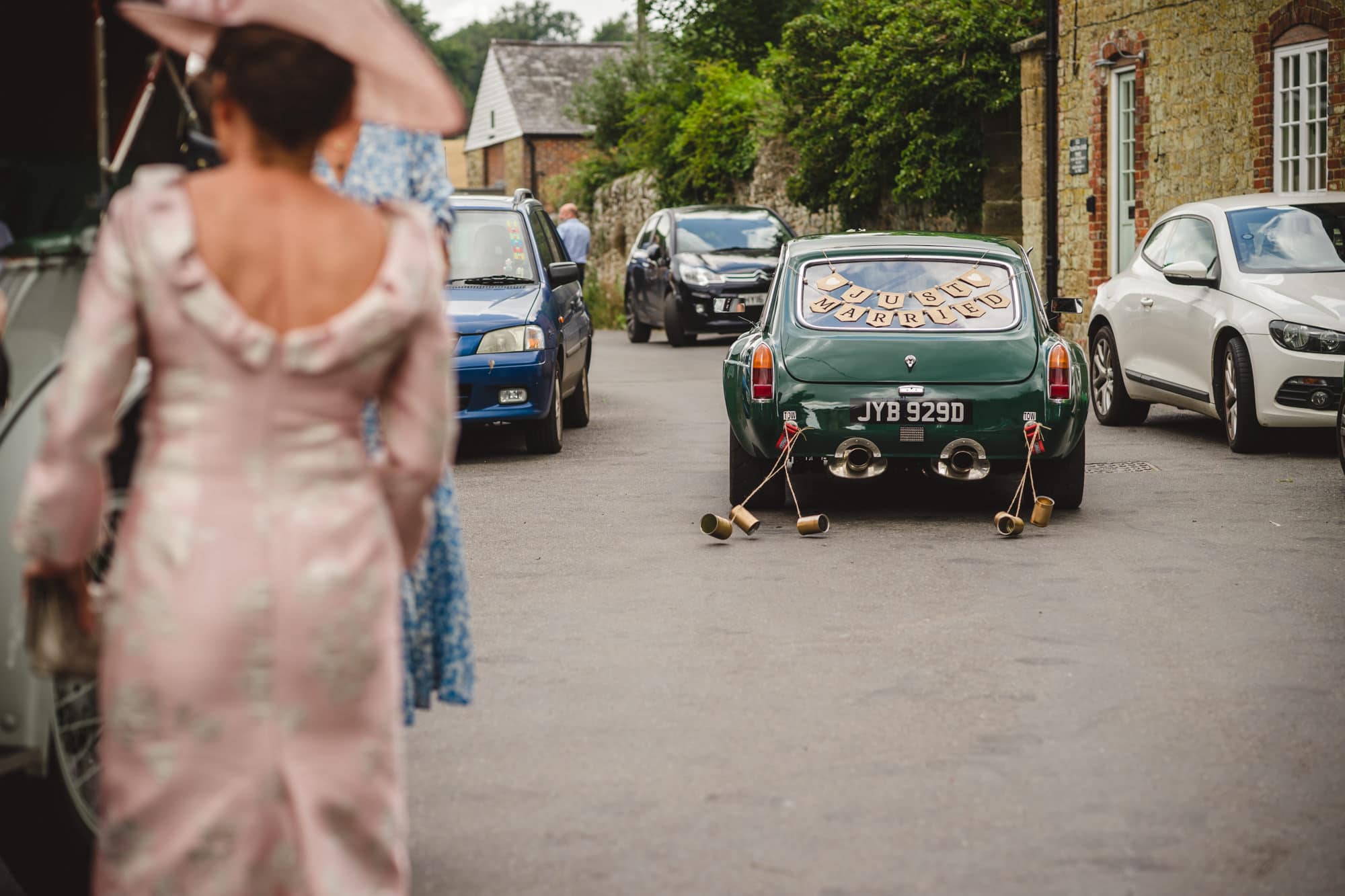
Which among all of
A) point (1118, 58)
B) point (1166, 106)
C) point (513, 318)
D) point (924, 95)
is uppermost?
point (1118, 58)

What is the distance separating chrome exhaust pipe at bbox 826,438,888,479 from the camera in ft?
29.9

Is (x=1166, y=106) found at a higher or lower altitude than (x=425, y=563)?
higher

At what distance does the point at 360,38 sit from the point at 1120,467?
9.20m

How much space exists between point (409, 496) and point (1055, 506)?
728 cm

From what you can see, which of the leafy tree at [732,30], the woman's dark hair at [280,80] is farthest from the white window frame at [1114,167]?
the woman's dark hair at [280,80]

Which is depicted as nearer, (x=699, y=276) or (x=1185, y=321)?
(x=1185, y=321)

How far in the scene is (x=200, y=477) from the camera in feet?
8.81

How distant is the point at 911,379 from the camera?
29.8 feet

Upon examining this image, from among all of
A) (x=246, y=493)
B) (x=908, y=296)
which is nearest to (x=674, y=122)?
(x=908, y=296)

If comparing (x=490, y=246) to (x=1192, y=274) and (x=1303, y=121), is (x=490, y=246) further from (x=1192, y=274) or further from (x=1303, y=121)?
(x=1303, y=121)

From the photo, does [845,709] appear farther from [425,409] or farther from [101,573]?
[425,409]

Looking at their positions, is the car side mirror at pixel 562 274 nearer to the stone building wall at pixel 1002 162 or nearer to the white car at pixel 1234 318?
the white car at pixel 1234 318

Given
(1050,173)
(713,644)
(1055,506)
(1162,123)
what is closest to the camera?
(713,644)

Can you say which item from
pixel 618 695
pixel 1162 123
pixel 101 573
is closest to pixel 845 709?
pixel 618 695
